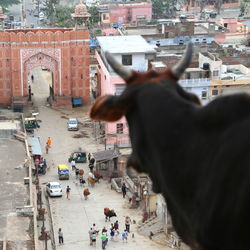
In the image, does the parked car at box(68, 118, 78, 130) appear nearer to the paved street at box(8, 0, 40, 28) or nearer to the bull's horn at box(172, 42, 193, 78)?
the bull's horn at box(172, 42, 193, 78)

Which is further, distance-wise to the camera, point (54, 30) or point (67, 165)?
point (54, 30)

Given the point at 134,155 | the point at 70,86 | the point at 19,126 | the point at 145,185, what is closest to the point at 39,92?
the point at 70,86

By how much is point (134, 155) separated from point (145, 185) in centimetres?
2718

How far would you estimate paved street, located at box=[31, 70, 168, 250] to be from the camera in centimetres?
2792

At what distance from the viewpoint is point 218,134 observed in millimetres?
4145

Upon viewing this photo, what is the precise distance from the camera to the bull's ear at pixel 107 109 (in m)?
4.78

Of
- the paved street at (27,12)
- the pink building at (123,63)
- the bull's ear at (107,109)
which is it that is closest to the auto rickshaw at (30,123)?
the pink building at (123,63)

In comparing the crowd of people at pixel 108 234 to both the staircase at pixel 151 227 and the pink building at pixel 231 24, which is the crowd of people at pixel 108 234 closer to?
the staircase at pixel 151 227

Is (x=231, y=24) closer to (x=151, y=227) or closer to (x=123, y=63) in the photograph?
(x=123, y=63)

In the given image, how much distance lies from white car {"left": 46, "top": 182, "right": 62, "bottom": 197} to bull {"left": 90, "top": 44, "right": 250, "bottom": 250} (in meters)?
27.7

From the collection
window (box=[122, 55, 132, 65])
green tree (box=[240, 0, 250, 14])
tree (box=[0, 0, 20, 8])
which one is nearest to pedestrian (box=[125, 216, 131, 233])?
window (box=[122, 55, 132, 65])

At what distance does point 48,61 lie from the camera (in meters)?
46.0

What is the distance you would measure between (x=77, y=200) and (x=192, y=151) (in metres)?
28.1

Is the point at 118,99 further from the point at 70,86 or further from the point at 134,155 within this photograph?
the point at 70,86
